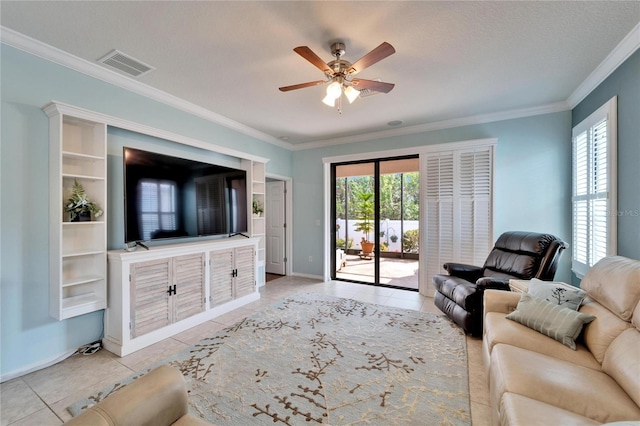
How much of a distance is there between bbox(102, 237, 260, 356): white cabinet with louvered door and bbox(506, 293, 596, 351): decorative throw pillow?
3125 mm

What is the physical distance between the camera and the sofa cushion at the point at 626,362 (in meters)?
1.24

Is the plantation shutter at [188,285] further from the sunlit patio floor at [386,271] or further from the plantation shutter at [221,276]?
the sunlit patio floor at [386,271]

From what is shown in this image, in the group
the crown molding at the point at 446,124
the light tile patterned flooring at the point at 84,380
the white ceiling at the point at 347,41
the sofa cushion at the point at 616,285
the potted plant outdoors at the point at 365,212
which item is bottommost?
the light tile patterned flooring at the point at 84,380

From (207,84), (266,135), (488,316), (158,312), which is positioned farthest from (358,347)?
(266,135)

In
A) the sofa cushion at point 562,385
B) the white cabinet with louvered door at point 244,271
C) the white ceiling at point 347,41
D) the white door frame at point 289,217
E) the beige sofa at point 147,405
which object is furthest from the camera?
the white door frame at point 289,217

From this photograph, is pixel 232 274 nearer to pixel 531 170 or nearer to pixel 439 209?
pixel 439 209

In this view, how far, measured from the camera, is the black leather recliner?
105 inches

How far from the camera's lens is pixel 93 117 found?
7.89 feet

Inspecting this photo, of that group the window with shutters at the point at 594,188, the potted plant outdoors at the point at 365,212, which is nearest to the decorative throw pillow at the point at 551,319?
the window with shutters at the point at 594,188

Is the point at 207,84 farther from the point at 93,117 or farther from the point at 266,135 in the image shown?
the point at 266,135

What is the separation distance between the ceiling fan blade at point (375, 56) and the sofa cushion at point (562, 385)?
6.81 ft

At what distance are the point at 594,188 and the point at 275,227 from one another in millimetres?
4874

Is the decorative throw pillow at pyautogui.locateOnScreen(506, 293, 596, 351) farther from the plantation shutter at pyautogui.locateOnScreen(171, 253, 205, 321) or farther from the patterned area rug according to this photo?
the plantation shutter at pyautogui.locateOnScreen(171, 253, 205, 321)

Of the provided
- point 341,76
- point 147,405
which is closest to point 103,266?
point 147,405
